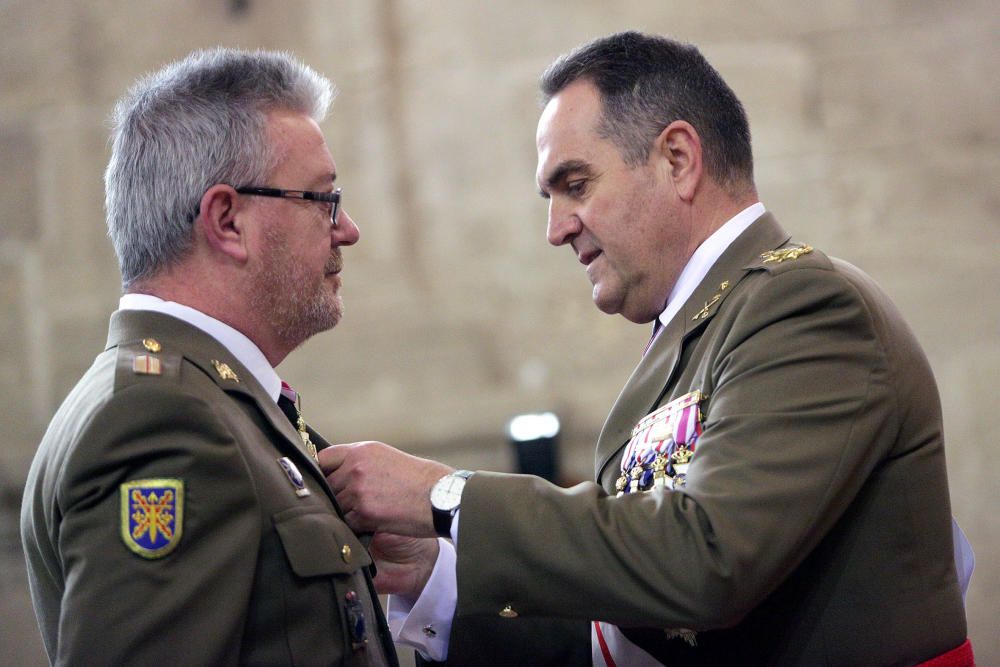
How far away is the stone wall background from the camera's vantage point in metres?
4.48

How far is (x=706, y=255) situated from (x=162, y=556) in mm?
1229

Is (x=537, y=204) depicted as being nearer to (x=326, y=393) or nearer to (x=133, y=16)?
(x=326, y=393)

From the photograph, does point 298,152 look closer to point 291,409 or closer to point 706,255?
point 291,409

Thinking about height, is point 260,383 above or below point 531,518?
above

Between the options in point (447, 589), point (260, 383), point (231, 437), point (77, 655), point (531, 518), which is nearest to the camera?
point (77, 655)

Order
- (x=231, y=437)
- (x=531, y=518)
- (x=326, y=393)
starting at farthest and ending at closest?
(x=326, y=393)
(x=531, y=518)
(x=231, y=437)

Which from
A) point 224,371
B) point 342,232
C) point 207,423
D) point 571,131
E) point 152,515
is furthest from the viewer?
point 571,131

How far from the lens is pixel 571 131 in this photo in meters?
2.39

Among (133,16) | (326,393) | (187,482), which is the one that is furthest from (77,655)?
(133,16)

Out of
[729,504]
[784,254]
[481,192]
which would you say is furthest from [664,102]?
[481,192]

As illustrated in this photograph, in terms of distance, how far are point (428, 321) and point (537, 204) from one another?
65 cm

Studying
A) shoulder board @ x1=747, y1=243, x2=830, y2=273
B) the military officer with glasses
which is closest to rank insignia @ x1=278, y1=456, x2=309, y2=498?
the military officer with glasses

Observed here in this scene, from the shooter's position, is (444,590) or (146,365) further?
(444,590)

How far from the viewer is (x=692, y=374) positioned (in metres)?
2.14
